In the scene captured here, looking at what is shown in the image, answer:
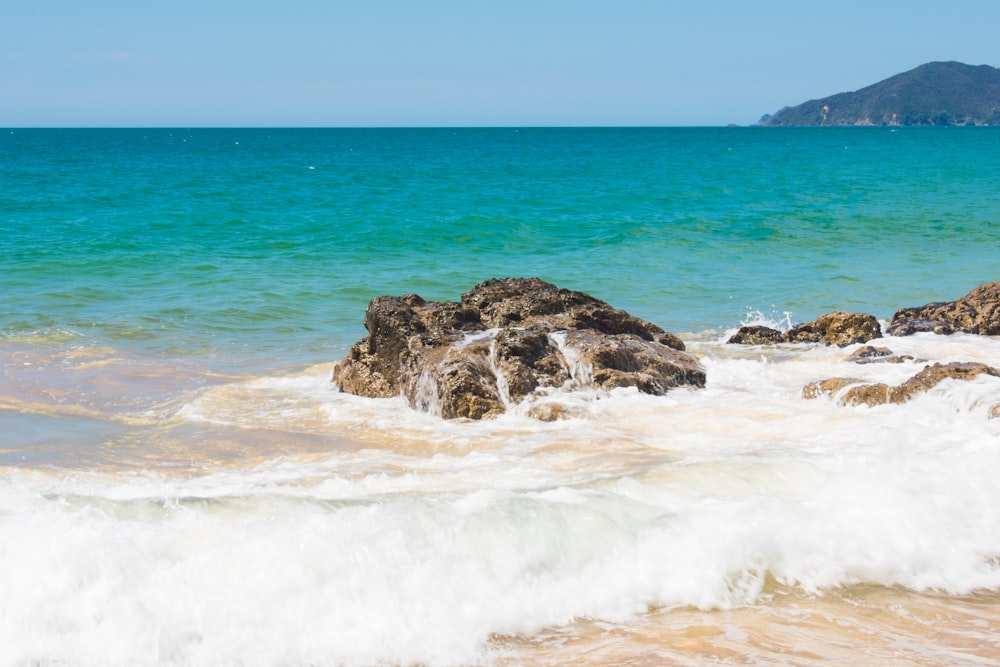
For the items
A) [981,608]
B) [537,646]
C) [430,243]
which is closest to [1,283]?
[430,243]

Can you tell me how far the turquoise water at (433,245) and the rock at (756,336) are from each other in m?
1.54

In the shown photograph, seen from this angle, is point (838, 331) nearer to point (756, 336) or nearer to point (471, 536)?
point (756, 336)

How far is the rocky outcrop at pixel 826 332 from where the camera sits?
504 inches

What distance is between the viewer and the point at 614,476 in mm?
7492

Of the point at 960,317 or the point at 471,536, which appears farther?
the point at 960,317

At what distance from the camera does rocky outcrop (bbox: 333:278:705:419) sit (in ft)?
32.7

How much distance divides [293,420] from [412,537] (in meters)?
4.11

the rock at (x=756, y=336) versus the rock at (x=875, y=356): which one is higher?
the rock at (x=875, y=356)

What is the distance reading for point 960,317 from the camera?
13.6 meters

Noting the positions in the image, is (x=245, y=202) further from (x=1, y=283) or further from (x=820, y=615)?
(x=820, y=615)

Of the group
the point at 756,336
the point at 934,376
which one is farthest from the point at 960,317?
the point at 934,376

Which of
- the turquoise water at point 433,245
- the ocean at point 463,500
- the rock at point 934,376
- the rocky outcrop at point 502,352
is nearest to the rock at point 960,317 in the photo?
the ocean at point 463,500

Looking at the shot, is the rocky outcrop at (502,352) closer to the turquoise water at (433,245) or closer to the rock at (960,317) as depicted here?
the turquoise water at (433,245)

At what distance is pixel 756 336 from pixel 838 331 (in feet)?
3.46
